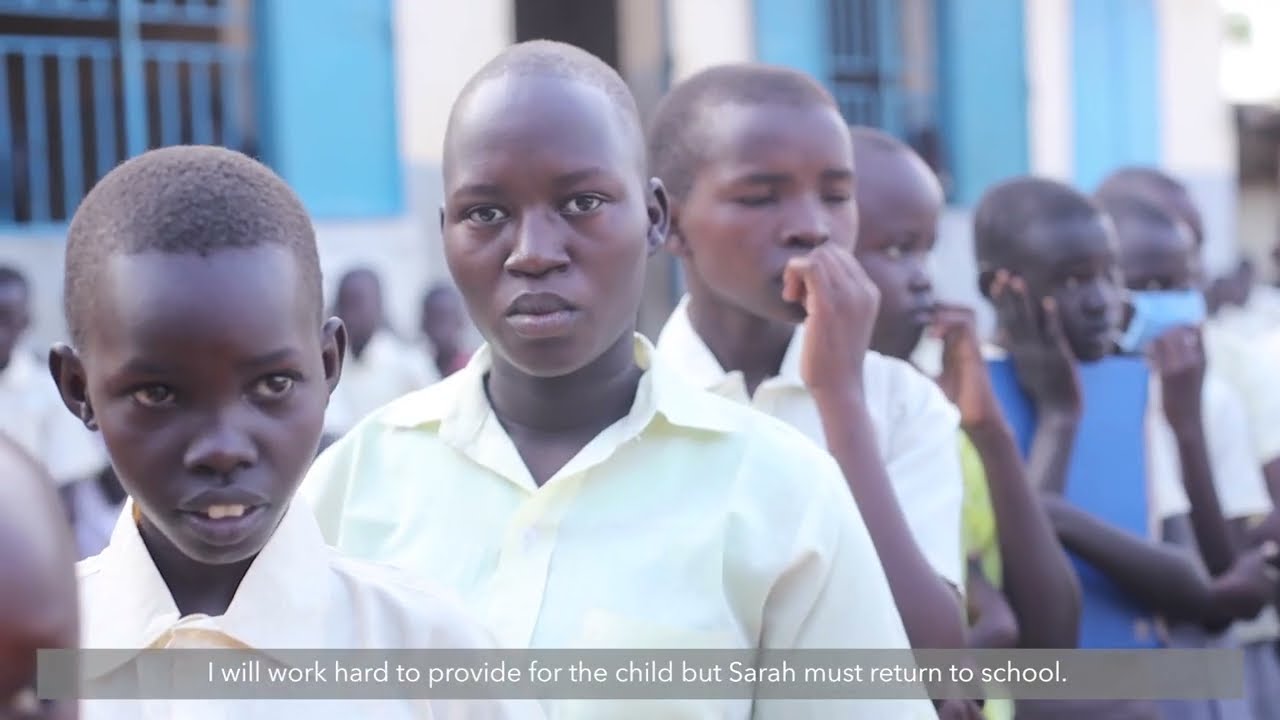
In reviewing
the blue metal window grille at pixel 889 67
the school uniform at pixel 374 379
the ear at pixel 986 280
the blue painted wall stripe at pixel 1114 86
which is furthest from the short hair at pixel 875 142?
the blue painted wall stripe at pixel 1114 86

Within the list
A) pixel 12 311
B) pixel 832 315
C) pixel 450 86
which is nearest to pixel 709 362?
pixel 832 315

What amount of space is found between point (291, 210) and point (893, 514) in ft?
2.79

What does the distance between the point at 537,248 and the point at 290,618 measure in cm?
47

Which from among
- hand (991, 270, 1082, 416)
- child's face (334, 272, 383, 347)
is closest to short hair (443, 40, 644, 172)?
hand (991, 270, 1082, 416)

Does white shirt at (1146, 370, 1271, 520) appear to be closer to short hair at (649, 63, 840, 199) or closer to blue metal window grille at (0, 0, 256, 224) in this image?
short hair at (649, 63, 840, 199)

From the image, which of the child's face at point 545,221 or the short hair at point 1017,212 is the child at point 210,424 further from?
the short hair at point 1017,212

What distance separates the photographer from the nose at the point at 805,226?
6.59ft

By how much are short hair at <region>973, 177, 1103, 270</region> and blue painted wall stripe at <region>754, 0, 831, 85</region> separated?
5135 millimetres

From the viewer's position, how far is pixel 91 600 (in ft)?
4.18

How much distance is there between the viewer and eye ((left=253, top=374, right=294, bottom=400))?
1.24 m

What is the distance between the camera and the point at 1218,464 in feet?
10.5

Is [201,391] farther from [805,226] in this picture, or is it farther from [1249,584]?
[1249,584]

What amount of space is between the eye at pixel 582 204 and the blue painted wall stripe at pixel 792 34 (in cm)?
662

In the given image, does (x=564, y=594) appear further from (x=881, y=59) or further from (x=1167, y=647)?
(x=881, y=59)
